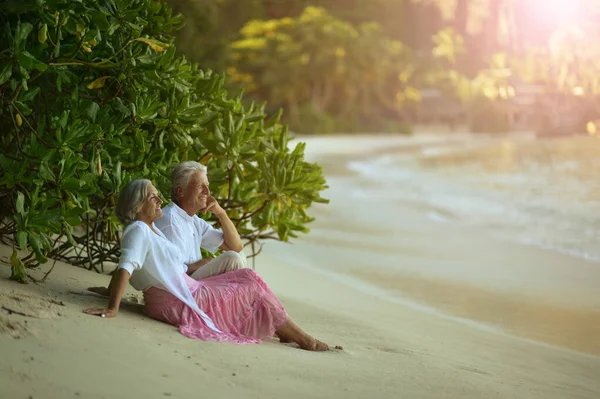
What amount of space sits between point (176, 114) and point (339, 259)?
2.84 meters

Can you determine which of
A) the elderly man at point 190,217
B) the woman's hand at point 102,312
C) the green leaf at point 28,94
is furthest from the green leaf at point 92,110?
the woman's hand at point 102,312

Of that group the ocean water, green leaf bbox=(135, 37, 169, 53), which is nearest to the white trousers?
green leaf bbox=(135, 37, 169, 53)

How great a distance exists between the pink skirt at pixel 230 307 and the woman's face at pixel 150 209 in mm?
224

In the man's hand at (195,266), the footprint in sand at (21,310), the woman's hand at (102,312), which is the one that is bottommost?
the footprint in sand at (21,310)

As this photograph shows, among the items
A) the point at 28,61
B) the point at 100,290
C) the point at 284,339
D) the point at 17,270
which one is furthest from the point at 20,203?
the point at 284,339

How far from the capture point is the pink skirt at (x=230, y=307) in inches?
Answer: 109

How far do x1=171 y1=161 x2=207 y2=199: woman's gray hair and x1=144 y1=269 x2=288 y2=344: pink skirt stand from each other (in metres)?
0.33

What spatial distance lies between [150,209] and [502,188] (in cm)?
1277

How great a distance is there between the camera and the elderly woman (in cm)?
274

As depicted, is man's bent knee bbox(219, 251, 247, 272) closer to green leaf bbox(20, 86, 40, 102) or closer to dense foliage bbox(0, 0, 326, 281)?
dense foliage bbox(0, 0, 326, 281)

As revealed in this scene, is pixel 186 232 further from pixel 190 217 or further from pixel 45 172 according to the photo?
pixel 45 172

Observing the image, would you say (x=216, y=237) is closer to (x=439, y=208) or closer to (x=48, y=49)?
(x=48, y=49)

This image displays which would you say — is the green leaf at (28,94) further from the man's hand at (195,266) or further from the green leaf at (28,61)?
the man's hand at (195,266)

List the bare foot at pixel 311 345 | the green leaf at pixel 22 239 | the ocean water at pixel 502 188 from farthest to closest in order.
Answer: the ocean water at pixel 502 188
the bare foot at pixel 311 345
the green leaf at pixel 22 239
